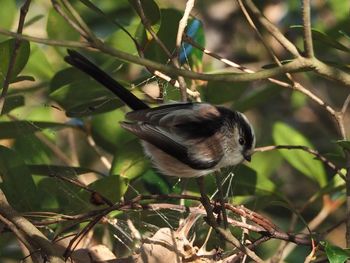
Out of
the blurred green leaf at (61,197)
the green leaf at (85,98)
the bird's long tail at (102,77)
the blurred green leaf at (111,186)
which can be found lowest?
the blurred green leaf at (61,197)

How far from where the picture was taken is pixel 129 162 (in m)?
2.37

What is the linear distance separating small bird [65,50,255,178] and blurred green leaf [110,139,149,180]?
40 mm

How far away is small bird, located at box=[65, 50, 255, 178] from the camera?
225cm

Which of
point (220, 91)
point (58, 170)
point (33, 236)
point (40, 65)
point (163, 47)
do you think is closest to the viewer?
point (33, 236)

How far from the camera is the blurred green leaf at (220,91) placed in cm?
253

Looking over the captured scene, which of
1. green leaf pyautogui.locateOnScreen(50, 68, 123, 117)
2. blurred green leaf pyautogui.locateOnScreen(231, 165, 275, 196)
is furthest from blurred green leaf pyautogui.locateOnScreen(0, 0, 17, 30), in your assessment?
blurred green leaf pyautogui.locateOnScreen(231, 165, 275, 196)

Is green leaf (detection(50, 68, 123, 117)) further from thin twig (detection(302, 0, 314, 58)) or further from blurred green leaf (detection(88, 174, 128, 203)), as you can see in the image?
thin twig (detection(302, 0, 314, 58))

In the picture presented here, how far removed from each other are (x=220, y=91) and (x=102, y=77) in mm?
483

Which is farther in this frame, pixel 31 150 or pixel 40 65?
pixel 40 65

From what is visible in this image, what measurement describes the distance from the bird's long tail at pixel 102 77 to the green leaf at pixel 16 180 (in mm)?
325

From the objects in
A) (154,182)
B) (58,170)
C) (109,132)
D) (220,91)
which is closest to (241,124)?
(220,91)

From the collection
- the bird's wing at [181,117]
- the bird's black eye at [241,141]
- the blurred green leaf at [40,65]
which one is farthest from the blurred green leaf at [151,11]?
the blurred green leaf at [40,65]

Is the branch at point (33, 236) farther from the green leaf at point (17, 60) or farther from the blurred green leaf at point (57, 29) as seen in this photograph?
the blurred green leaf at point (57, 29)

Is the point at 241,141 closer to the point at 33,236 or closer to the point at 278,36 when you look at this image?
the point at 278,36
